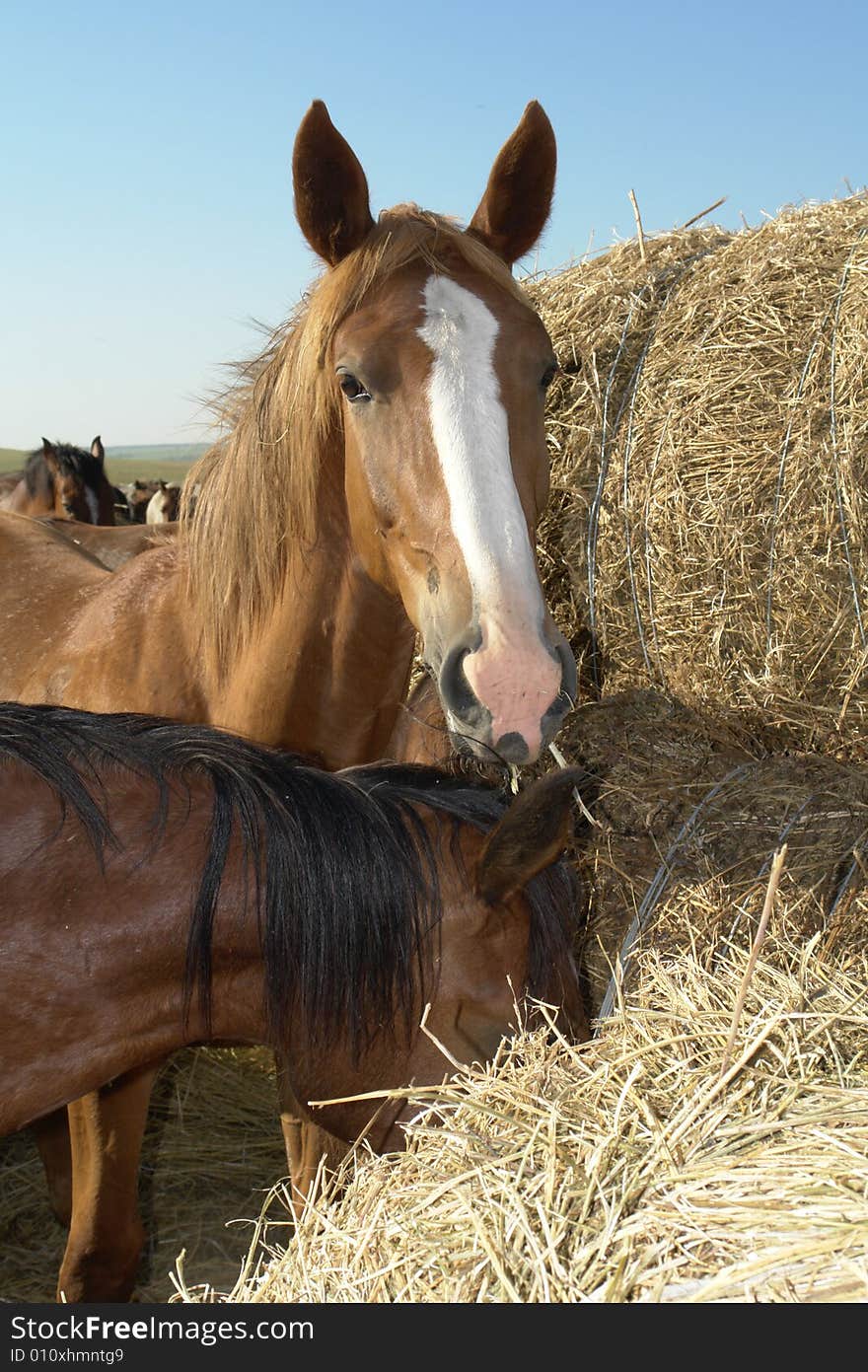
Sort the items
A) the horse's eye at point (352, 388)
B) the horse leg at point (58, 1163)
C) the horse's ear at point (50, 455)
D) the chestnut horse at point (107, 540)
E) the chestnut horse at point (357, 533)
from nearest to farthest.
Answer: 1. the chestnut horse at point (357, 533)
2. the horse's eye at point (352, 388)
3. the horse leg at point (58, 1163)
4. the chestnut horse at point (107, 540)
5. the horse's ear at point (50, 455)

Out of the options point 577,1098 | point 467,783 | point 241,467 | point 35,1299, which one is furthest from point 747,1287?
point 35,1299

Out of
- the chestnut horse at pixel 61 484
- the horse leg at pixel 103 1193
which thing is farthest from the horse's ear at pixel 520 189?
the chestnut horse at pixel 61 484

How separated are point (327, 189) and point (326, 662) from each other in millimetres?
1124

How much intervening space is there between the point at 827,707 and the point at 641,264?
1.42 meters

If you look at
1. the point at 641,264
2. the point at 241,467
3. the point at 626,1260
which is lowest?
the point at 626,1260

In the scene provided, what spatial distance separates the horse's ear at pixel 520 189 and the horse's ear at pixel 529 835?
4.94ft

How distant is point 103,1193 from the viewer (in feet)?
8.44

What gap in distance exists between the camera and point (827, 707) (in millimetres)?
2799

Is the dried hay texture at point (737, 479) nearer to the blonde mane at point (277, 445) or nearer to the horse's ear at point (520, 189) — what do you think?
the horse's ear at point (520, 189)

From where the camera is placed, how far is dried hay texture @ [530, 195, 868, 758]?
2.71 meters

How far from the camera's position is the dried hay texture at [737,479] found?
2.71 metres

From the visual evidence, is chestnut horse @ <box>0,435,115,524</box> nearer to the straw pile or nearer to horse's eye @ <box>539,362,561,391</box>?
the straw pile

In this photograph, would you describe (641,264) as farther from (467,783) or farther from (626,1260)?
(626,1260)

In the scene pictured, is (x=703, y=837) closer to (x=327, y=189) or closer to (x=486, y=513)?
(x=486, y=513)
